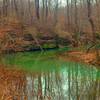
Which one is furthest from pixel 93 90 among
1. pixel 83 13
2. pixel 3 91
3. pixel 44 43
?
pixel 83 13

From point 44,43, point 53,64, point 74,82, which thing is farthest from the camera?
point 44,43

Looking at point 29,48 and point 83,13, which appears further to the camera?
point 83,13

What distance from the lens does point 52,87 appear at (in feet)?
53.8

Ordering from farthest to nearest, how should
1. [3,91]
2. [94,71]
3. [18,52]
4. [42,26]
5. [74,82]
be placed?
[42,26] < [18,52] < [94,71] < [74,82] < [3,91]

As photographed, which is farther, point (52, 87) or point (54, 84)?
point (54, 84)

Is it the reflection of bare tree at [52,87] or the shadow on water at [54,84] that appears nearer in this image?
the reflection of bare tree at [52,87]

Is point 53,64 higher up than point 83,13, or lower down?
lower down

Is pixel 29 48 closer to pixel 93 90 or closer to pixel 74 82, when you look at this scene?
pixel 74 82

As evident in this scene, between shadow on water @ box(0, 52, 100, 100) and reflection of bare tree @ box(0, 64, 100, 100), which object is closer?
reflection of bare tree @ box(0, 64, 100, 100)

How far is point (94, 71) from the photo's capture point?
75.6 feet

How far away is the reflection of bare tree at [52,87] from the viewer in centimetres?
1300

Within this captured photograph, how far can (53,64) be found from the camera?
89.9 ft

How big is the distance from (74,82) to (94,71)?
4.85 metres

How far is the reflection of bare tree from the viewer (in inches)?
512
